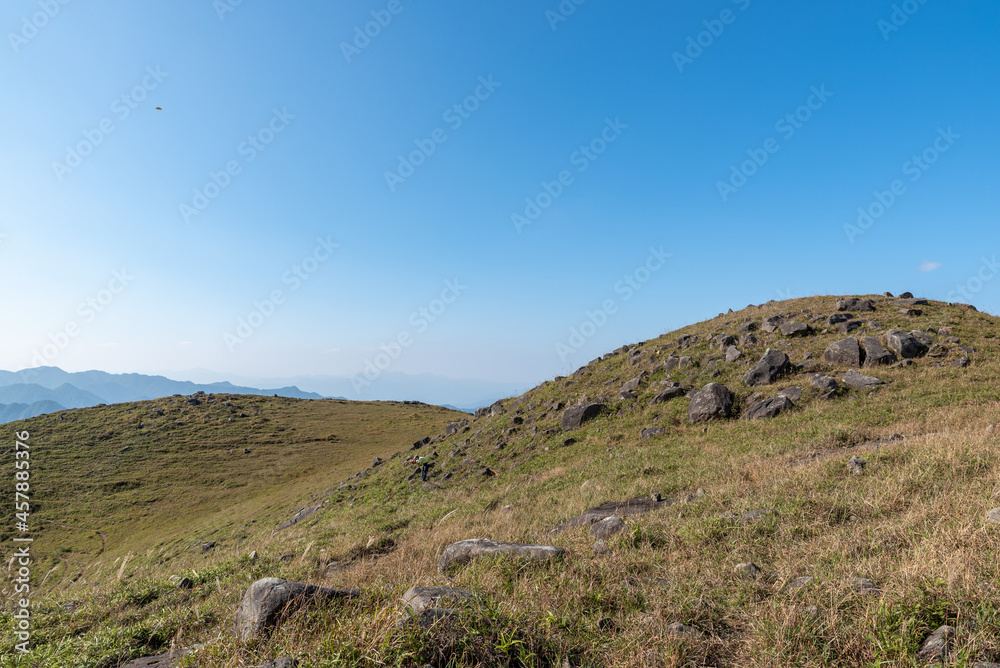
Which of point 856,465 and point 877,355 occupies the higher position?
point 877,355

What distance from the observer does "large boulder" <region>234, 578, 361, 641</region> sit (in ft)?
16.9

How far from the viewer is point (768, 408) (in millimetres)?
20578

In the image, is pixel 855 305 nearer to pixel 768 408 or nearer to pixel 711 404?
pixel 768 408

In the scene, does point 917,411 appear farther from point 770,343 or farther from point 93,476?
point 93,476

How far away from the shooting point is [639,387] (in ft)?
92.9

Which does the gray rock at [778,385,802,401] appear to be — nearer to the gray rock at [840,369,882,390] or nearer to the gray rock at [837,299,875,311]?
the gray rock at [840,369,882,390]

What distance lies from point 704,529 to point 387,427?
213 feet

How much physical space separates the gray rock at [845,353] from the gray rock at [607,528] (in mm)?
22393

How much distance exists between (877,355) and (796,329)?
5750 mm

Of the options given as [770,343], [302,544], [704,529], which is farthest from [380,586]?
[770,343]

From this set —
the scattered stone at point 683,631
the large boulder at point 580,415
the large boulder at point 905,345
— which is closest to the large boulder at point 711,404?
the large boulder at point 580,415

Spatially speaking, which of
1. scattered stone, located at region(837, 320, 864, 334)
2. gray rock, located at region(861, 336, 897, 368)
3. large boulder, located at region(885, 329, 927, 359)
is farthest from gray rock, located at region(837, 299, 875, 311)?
gray rock, located at region(861, 336, 897, 368)

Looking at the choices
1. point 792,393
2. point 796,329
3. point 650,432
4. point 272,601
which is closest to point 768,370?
point 792,393

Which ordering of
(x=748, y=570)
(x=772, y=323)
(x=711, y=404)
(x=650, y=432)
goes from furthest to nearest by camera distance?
(x=772, y=323) → (x=650, y=432) → (x=711, y=404) → (x=748, y=570)
